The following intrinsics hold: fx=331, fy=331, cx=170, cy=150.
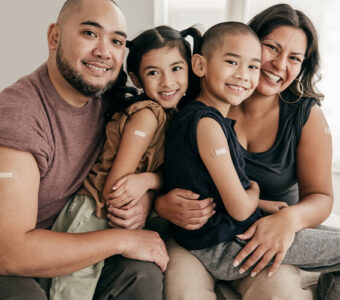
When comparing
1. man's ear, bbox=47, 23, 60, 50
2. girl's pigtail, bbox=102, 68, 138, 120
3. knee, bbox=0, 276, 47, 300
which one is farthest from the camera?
girl's pigtail, bbox=102, 68, 138, 120

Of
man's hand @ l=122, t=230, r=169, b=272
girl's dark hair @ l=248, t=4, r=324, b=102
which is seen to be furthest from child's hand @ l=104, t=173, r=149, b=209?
girl's dark hair @ l=248, t=4, r=324, b=102

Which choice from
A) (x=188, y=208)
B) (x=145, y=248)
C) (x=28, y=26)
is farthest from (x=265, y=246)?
(x=28, y=26)

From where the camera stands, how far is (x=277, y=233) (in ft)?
3.76

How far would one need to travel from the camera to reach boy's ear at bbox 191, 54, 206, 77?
1.31 meters

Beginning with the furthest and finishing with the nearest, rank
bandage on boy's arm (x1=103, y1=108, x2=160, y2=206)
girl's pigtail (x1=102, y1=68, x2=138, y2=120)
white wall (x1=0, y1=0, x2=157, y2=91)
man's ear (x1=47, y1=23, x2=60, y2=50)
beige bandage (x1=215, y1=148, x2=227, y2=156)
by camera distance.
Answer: white wall (x1=0, y1=0, x2=157, y2=91) < girl's pigtail (x1=102, y1=68, x2=138, y2=120) < man's ear (x1=47, y1=23, x2=60, y2=50) < bandage on boy's arm (x1=103, y1=108, x2=160, y2=206) < beige bandage (x1=215, y1=148, x2=227, y2=156)

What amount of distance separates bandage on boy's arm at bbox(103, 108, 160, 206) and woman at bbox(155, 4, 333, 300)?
0.19 m

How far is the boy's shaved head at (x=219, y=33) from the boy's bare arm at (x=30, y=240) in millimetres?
765

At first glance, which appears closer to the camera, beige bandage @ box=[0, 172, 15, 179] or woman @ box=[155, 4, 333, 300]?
beige bandage @ box=[0, 172, 15, 179]

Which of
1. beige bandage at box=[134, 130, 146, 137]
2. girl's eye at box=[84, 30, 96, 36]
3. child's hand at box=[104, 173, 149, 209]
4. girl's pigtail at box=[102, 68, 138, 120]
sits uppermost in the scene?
girl's eye at box=[84, 30, 96, 36]

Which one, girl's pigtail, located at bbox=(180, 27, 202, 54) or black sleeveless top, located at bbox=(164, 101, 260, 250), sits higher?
girl's pigtail, located at bbox=(180, 27, 202, 54)

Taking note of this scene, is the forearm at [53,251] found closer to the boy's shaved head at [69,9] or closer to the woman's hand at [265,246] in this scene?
the woman's hand at [265,246]

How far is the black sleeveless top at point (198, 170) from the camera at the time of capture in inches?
44.9

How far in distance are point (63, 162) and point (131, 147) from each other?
25 cm

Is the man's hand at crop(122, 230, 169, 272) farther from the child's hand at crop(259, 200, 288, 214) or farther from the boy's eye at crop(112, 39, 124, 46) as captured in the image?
the boy's eye at crop(112, 39, 124, 46)
